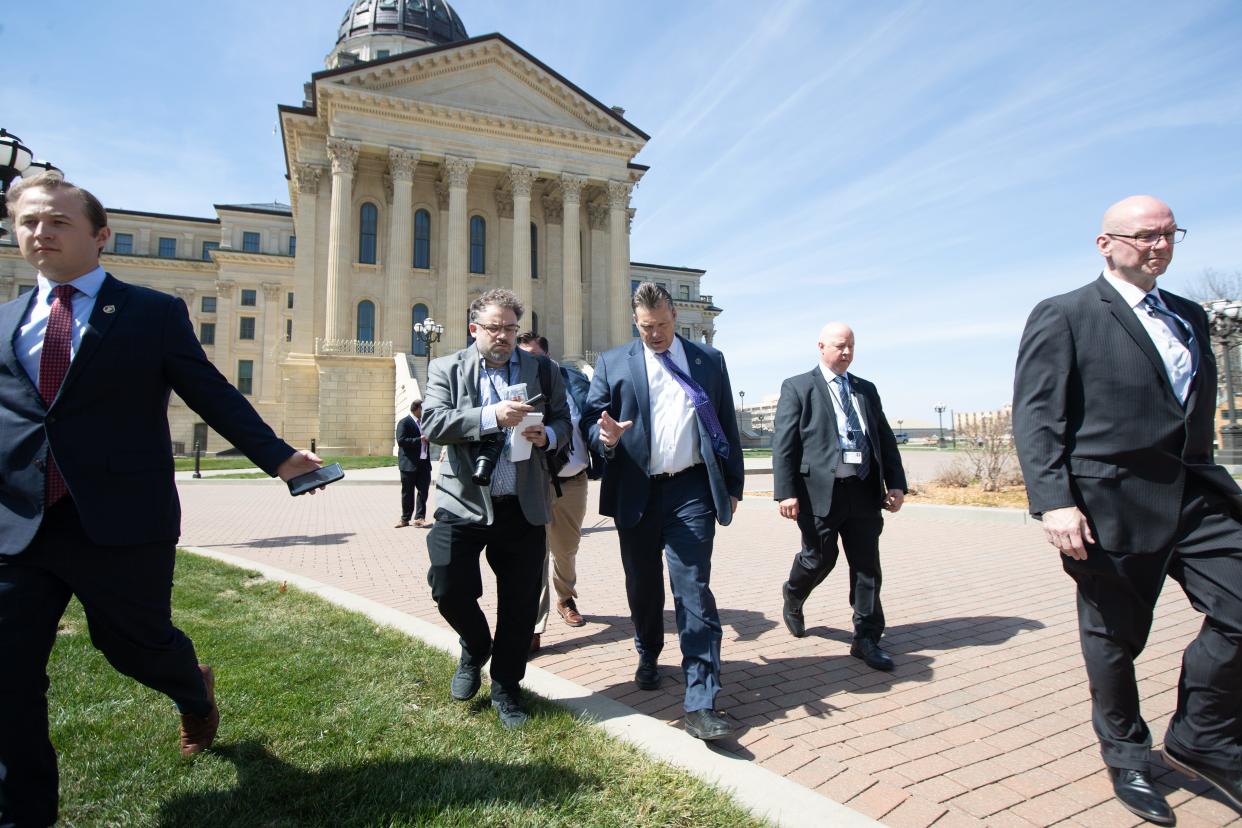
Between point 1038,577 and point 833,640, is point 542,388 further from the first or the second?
point 1038,577

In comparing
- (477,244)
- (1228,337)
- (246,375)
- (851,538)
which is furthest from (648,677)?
(246,375)

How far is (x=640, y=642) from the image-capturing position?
412 cm

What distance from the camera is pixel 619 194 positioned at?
1645 inches

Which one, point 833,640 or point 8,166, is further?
point 8,166

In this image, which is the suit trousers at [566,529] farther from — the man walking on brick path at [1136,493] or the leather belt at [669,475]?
the man walking on brick path at [1136,493]

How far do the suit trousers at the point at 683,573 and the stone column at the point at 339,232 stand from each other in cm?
3544

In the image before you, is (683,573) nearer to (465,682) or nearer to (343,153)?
(465,682)

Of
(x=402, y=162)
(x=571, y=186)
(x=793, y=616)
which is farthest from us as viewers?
(x=571, y=186)

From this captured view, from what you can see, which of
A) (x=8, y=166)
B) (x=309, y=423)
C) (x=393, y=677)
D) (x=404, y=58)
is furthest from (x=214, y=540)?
(x=404, y=58)

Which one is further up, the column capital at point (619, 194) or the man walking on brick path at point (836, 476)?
the column capital at point (619, 194)

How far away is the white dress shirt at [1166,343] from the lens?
2.96 metres

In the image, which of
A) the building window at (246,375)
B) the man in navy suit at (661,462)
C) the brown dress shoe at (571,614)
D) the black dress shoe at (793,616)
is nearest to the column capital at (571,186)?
the building window at (246,375)

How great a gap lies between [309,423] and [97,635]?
38.2m

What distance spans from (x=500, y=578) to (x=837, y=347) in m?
2.88
